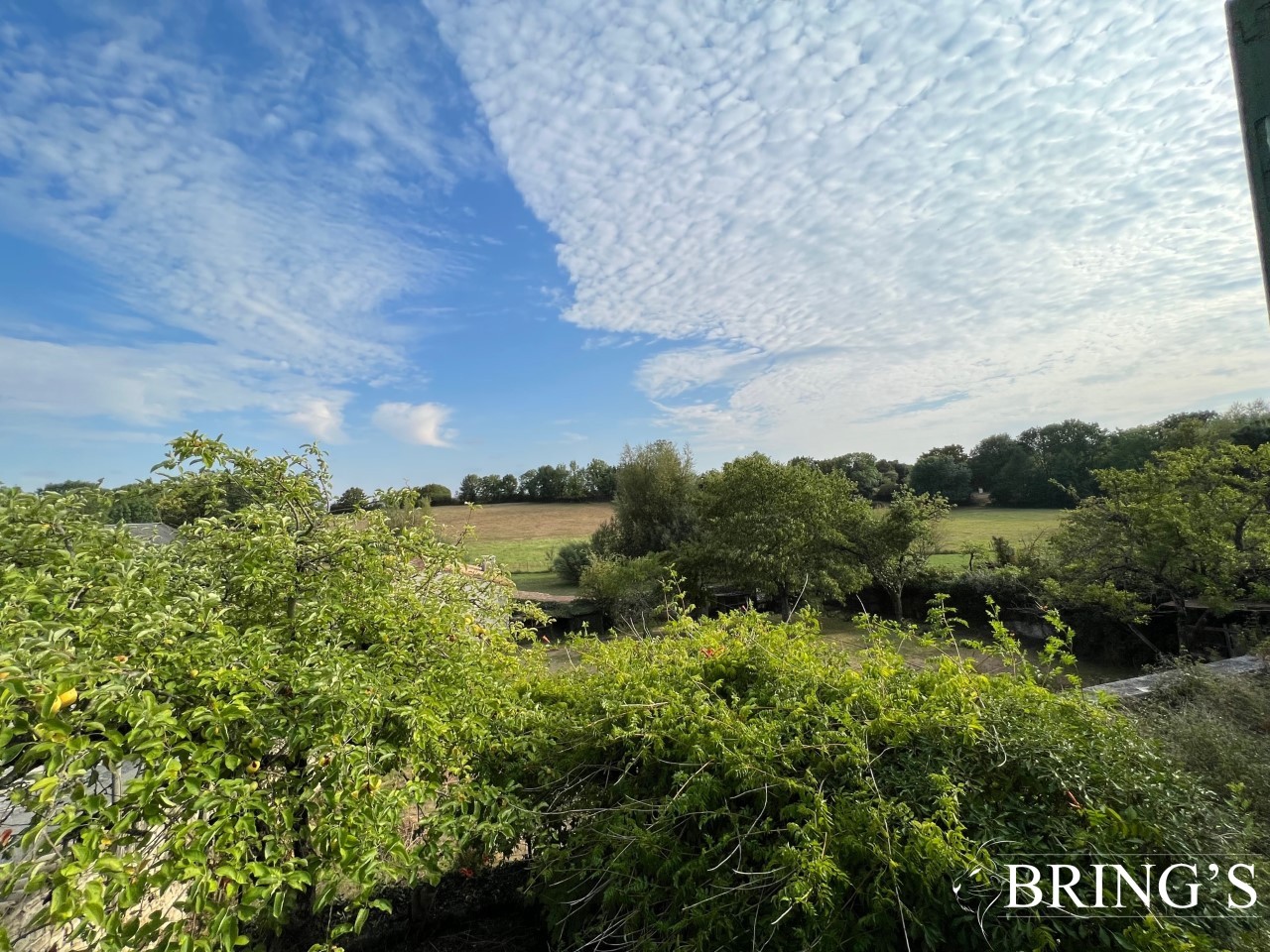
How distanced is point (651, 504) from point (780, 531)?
29.6 ft

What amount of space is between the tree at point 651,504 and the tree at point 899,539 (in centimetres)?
813

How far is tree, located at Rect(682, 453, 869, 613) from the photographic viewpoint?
1942cm

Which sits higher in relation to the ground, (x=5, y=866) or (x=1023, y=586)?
(x=5, y=866)

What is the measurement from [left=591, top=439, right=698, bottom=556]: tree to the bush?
3.43 feet

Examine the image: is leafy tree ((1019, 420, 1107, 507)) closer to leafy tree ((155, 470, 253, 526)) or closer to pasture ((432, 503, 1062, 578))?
pasture ((432, 503, 1062, 578))

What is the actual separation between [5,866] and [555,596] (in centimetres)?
2388

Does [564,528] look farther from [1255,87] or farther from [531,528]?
[1255,87]

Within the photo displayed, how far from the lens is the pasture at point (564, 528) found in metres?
25.0

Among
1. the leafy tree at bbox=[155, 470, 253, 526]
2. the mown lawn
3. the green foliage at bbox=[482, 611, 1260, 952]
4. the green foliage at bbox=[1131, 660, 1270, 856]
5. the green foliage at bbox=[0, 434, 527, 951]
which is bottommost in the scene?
the mown lawn

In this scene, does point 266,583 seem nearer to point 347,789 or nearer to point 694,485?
point 347,789

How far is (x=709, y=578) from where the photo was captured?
2167 cm

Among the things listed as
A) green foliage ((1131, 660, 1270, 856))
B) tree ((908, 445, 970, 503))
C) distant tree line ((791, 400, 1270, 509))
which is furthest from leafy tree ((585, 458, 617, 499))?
green foliage ((1131, 660, 1270, 856))

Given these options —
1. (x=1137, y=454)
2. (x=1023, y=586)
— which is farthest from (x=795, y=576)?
(x=1137, y=454)

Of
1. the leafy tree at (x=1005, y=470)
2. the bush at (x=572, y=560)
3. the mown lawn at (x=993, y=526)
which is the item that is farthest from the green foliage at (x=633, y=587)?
the leafy tree at (x=1005, y=470)
